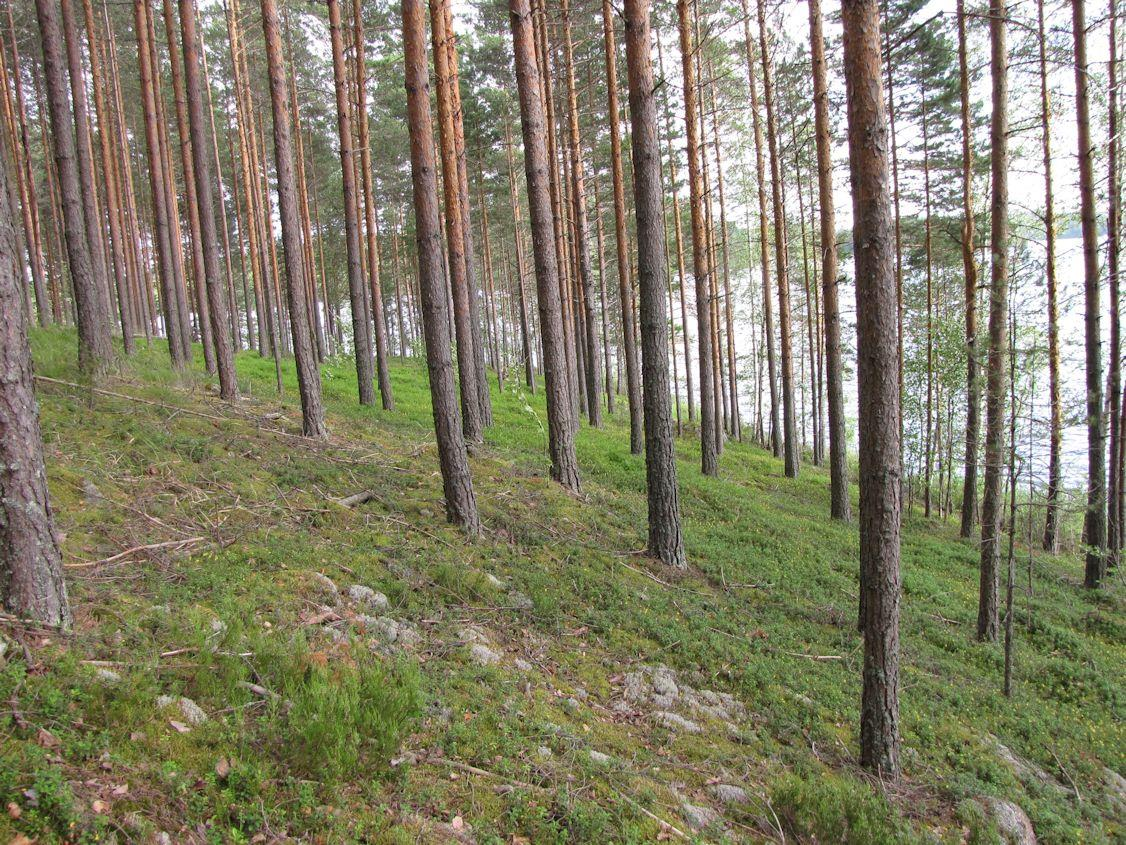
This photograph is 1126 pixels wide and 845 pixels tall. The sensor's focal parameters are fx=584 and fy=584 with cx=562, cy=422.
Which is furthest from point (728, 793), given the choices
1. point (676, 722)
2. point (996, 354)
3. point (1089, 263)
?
point (1089, 263)

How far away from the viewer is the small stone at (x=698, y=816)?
11.5 ft

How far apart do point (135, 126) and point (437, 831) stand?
93.2ft

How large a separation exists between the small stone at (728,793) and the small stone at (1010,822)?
203cm

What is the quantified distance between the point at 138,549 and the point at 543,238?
6.37 metres

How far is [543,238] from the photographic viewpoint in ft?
28.8

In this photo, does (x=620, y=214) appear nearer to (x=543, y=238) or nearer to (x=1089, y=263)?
(x=543, y=238)

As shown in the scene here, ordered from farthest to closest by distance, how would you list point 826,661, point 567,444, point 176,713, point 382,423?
point 382,423 → point 567,444 → point 826,661 → point 176,713

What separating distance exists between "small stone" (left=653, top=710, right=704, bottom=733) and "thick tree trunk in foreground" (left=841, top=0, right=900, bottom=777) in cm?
139

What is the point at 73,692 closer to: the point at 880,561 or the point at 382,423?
the point at 880,561

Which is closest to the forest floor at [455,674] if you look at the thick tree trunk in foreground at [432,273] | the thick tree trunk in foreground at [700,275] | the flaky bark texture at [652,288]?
the thick tree trunk in foreground at [432,273]

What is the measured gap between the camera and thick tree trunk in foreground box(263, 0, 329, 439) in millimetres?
8805

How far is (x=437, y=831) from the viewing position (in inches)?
111

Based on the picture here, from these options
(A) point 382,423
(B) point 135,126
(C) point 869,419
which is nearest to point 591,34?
(A) point 382,423

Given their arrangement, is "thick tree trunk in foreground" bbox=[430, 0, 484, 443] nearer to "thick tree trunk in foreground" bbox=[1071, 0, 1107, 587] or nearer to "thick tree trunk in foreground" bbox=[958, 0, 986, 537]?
"thick tree trunk in foreground" bbox=[958, 0, 986, 537]
